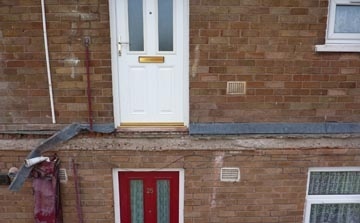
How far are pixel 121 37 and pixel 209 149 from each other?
1.52 meters

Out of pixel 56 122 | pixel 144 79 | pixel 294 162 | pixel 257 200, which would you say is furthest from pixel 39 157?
pixel 294 162

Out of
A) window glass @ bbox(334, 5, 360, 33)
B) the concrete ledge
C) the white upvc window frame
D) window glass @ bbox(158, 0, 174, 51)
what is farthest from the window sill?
window glass @ bbox(158, 0, 174, 51)

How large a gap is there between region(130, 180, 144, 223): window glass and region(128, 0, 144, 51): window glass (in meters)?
1.52

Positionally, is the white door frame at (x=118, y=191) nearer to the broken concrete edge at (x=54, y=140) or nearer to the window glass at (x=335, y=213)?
the broken concrete edge at (x=54, y=140)

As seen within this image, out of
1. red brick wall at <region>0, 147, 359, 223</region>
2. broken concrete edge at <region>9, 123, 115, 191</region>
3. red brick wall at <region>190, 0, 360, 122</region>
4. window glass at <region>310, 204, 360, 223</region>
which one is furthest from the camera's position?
window glass at <region>310, 204, 360, 223</region>

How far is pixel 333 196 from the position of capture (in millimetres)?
4020

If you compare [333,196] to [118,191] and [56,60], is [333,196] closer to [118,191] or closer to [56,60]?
[118,191]

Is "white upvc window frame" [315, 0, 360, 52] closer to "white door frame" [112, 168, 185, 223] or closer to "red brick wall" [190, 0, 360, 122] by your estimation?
"red brick wall" [190, 0, 360, 122]

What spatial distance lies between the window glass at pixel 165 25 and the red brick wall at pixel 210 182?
3.78 feet

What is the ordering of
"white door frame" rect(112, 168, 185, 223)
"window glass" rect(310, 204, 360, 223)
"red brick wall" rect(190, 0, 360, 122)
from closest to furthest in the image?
"red brick wall" rect(190, 0, 360, 122) → "white door frame" rect(112, 168, 185, 223) → "window glass" rect(310, 204, 360, 223)

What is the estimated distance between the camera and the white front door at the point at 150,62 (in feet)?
12.0

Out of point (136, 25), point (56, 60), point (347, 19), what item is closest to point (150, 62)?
point (136, 25)

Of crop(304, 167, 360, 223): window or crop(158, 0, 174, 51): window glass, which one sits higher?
crop(158, 0, 174, 51): window glass

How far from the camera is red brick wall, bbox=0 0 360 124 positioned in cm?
355
